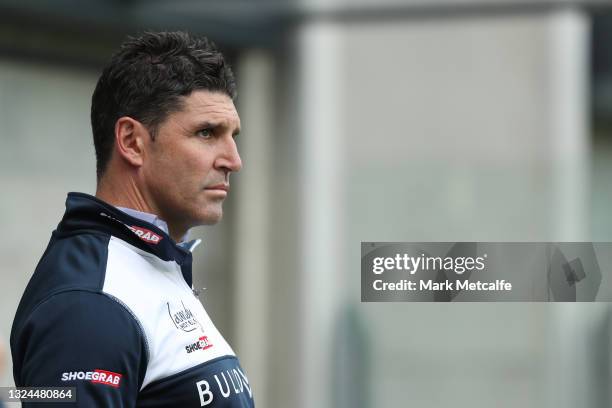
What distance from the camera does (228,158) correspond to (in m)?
2.36

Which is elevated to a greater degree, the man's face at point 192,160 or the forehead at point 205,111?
the forehead at point 205,111

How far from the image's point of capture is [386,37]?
10.2 meters

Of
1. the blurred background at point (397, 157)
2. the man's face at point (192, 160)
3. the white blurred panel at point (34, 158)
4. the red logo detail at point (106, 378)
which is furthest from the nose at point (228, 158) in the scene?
the blurred background at point (397, 157)

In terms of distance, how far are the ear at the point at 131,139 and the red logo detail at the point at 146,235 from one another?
0.48ft

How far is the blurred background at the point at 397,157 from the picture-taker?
9719 millimetres

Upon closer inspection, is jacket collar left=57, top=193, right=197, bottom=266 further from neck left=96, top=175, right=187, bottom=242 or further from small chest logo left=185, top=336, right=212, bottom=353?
small chest logo left=185, top=336, right=212, bottom=353

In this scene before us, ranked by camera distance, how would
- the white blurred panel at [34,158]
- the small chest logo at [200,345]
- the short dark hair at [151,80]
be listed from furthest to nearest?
the white blurred panel at [34,158] < the short dark hair at [151,80] < the small chest logo at [200,345]

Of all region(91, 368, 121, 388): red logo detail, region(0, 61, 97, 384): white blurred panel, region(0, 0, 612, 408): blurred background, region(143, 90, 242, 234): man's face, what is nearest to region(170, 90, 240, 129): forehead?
region(143, 90, 242, 234): man's face

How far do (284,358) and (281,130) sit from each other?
2175mm

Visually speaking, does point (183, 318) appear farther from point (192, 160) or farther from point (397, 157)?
point (397, 157)

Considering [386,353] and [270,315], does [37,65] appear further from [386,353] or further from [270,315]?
[386,353]

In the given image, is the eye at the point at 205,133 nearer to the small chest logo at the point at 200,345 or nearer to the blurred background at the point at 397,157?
the small chest logo at the point at 200,345

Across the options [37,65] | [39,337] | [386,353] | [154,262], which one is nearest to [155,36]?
[154,262]

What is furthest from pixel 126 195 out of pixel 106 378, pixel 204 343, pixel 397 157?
pixel 397 157
